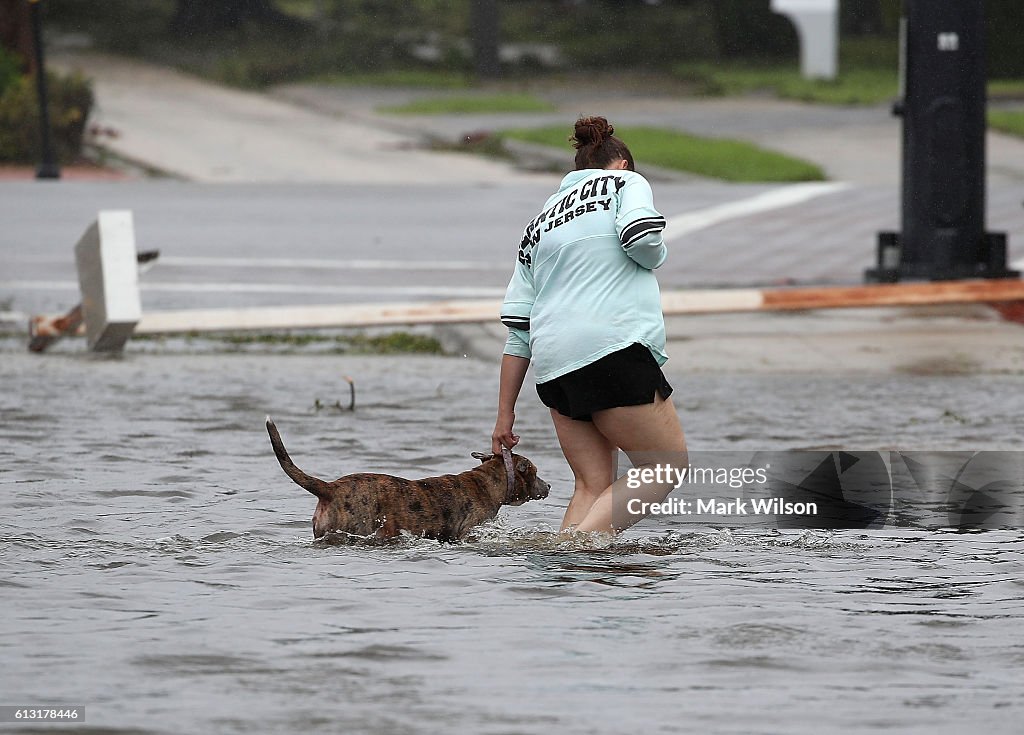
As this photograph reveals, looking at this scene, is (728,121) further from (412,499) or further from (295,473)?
(295,473)

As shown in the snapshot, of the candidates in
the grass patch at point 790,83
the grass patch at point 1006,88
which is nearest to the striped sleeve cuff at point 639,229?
the grass patch at point 790,83

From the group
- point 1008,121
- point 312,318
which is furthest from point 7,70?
point 312,318

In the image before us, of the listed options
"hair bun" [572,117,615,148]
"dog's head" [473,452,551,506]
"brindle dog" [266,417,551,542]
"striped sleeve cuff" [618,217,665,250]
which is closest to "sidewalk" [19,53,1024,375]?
"dog's head" [473,452,551,506]

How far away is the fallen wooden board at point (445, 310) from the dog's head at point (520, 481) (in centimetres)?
526

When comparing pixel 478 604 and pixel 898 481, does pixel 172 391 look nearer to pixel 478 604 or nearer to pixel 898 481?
pixel 898 481

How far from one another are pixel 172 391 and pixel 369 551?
4.75 metres

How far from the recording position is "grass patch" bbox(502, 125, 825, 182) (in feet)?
81.8

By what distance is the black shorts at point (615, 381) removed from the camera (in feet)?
21.7

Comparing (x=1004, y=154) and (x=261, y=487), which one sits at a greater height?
(x=1004, y=154)

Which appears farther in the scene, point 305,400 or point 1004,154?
point 1004,154

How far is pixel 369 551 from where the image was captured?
6.96 meters

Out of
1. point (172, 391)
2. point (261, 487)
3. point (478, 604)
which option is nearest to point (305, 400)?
point (172, 391)

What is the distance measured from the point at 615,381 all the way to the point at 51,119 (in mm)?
23230

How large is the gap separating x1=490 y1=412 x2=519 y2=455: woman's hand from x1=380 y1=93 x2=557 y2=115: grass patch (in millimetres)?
26680
